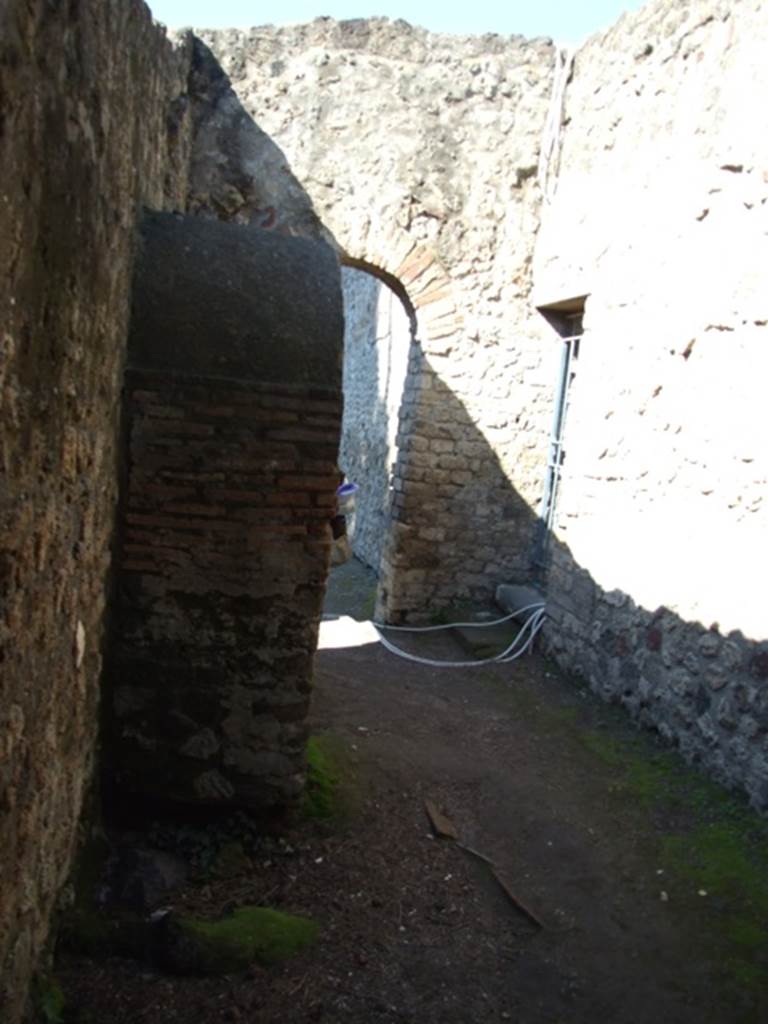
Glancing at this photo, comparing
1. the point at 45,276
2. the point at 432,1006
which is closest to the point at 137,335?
the point at 45,276

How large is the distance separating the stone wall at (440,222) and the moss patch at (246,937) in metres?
4.47

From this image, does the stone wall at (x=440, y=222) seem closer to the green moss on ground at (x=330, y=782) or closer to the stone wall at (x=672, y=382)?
the stone wall at (x=672, y=382)

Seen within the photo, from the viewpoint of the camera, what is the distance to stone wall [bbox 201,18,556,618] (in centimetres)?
663

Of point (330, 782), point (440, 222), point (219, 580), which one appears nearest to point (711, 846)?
point (330, 782)

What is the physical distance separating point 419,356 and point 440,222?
3.58ft

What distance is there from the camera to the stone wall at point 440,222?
6629mm

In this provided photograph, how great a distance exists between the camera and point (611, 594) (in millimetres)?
5488

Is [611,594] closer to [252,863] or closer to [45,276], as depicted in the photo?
[252,863]

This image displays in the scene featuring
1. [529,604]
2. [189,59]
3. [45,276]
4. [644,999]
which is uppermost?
[189,59]

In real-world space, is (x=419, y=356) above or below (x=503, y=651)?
above

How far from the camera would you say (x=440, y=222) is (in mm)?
6840

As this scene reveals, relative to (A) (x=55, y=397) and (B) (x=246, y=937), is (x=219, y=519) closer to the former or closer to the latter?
(A) (x=55, y=397)

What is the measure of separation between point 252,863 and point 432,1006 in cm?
86

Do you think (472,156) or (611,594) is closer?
(611,594)
